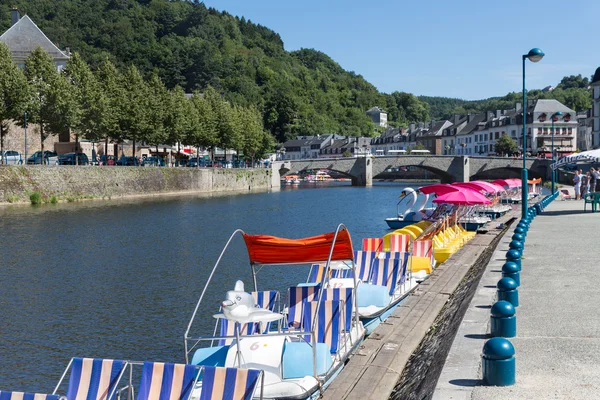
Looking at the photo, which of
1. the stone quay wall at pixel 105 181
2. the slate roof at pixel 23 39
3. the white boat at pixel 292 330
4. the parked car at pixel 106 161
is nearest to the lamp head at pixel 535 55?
the white boat at pixel 292 330

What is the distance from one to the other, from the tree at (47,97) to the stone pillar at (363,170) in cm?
5866

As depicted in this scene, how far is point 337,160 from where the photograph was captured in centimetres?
10825

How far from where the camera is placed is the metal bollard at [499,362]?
24.2 ft

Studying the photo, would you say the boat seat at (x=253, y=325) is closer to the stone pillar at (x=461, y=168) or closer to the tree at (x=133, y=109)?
the tree at (x=133, y=109)

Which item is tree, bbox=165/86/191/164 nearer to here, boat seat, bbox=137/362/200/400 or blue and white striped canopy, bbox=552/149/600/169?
blue and white striped canopy, bbox=552/149/600/169

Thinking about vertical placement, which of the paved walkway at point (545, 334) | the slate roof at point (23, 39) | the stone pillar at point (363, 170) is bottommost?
the paved walkway at point (545, 334)

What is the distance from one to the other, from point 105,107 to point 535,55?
155 feet

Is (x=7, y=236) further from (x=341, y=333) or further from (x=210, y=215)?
(x=341, y=333)

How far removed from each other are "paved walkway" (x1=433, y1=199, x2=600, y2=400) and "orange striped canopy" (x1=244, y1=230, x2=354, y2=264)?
2.49m

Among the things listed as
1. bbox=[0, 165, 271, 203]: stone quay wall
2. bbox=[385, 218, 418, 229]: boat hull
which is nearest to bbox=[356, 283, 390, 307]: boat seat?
bbox=[385, 218, 418, 229]: boat hull

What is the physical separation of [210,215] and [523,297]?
36.9 metres

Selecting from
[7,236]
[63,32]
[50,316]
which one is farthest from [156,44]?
[50,316]

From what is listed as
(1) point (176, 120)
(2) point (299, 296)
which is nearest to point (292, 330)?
(2) point (299, 296)

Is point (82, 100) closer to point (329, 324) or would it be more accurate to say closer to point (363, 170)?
point (329, 324)
